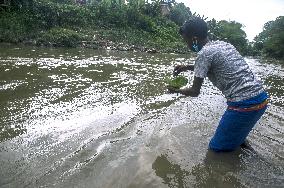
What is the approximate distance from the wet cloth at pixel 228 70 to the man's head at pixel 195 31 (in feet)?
0.40

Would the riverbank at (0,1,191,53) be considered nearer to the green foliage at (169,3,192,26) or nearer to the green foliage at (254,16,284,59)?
the green foliage at (169,3,192,26)

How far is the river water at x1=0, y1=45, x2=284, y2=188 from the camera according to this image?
3.25m

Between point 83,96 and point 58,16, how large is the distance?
19.2m

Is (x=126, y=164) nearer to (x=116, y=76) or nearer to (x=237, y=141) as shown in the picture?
(x=237, y=141)

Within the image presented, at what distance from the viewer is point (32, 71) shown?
29.8 ft

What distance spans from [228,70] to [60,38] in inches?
705

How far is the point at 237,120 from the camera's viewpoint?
356cm

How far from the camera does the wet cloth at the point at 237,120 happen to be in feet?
11.5

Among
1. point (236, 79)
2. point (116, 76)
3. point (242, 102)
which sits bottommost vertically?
point (116, 76)

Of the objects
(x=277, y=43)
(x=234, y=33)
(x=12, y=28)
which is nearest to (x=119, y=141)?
→ (x=12, y=28)

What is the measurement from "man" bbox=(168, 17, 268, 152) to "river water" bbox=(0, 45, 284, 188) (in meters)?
0.64

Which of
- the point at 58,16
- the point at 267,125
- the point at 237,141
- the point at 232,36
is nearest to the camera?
the point at 237,141

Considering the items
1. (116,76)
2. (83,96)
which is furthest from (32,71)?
(83,96)

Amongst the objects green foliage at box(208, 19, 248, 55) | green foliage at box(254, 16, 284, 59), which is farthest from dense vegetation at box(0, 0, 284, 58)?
green foliage at box(208, 19, 248, 55)
